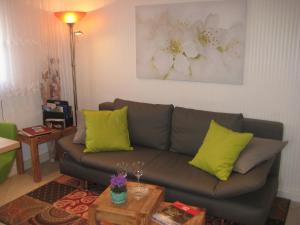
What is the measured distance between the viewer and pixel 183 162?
9.41 feet

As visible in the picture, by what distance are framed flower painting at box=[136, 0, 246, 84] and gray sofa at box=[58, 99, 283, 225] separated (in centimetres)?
44

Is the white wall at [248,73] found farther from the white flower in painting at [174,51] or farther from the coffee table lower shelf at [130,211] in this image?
the coffee table lower shelf at [130,211]

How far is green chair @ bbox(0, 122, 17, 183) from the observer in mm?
2857

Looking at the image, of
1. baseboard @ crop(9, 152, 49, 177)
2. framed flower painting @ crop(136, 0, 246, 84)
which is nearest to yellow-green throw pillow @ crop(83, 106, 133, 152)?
framed flower painting @ crop(136, 0, 246, 84)

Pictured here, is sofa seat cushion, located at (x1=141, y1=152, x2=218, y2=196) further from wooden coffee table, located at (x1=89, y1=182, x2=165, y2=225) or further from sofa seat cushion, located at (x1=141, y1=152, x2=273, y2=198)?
wooden coffee table, located at (x1=89, y1=182, x2=165, y2=225)

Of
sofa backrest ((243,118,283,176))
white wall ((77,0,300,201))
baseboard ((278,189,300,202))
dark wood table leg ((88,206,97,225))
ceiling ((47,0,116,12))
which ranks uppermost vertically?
ceiling ((47,0,116,12))

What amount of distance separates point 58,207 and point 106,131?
0.85m

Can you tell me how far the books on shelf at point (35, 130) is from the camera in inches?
134

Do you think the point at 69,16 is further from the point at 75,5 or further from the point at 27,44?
the point at 27,44

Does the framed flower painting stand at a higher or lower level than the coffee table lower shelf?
higher

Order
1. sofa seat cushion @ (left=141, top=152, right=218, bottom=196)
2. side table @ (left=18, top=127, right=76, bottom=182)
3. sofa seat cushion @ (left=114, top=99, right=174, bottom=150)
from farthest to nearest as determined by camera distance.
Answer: side table @ (left=18, top=127, right=76, bottom=182), sofa seat cushion @ (left=114, top=99, right=174, bottom=150), sofa seat cushion @ (left=141, top=152, right=218, bottom=196)

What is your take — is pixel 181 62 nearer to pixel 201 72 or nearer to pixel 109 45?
pixel 201 72

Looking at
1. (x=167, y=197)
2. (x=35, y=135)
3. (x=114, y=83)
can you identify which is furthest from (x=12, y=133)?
(x=167, y=197)

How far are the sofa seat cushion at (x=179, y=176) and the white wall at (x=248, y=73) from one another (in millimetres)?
786
